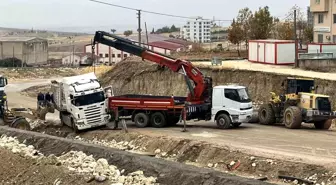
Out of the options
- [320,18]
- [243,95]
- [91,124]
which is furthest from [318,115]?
[320,18]

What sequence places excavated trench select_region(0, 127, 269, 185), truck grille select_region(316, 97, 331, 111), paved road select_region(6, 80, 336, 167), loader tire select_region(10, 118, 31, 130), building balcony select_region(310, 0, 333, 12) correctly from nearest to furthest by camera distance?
excavated trench select_region(0, 127, 269, 185), paved road select_region(6, 80, 336, 167), truck grille select_region(316, 97, 331, 111), loader tire select_region(10, 118, 31, 130), building balcony select_region(310, 0, 333, 12)

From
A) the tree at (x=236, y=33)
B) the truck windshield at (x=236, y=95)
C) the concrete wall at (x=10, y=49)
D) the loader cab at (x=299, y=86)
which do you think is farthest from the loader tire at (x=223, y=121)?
the concrete wall at (x=10, y=49)

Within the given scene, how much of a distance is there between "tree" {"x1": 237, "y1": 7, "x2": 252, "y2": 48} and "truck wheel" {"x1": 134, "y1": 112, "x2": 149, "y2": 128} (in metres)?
40.8

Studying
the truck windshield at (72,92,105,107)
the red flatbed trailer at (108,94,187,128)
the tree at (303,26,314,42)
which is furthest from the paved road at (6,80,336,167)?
the tree at (303,26,314,42)

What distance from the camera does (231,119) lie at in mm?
29203

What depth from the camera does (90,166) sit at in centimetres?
2078

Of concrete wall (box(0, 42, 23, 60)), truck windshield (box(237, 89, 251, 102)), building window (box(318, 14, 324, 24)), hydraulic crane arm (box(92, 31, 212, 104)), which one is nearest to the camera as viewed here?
truck windshield (box(237, 89, 251, 102))

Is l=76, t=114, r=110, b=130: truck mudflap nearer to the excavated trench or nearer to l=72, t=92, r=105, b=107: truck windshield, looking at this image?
l=72, t=92, r=105, b=107: truck windshield

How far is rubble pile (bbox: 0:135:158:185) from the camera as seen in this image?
61.9ft

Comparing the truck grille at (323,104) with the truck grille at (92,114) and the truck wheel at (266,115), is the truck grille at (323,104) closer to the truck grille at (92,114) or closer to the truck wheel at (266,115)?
the truck wheel at (266,115)

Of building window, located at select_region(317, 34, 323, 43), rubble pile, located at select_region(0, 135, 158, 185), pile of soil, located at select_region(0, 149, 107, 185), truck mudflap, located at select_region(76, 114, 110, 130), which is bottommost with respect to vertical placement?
pile of soil, located at select_region(0, 149, 107, 185)

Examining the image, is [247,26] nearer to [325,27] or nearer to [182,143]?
[325,27]

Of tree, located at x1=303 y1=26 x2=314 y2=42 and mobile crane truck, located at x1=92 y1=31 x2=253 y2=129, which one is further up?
tree, located at x1=303 y1=26 x2=314 y2=42

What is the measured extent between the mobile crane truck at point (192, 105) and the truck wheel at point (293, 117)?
2.12 m
